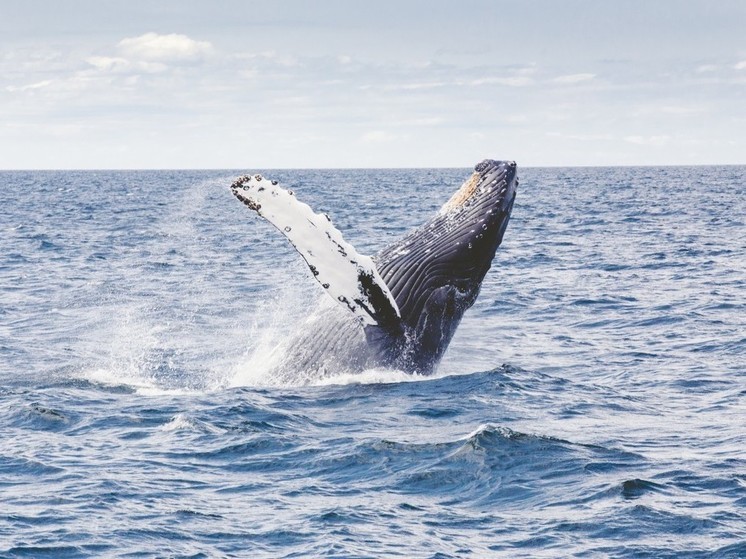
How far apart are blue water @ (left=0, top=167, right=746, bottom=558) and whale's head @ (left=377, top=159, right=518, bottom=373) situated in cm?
63

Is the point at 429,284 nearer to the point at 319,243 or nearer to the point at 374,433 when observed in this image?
the point at 374,433

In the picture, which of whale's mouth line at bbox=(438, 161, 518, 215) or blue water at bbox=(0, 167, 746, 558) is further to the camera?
whale's mouth line at bbox=(438, 161, 518, 215)

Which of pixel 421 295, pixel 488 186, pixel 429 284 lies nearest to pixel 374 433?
pixel 421 295

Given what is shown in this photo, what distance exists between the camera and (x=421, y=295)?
35.8 feet

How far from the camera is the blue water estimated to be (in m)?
7.76

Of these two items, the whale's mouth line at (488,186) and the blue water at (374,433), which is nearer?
the blue water at (374,433)

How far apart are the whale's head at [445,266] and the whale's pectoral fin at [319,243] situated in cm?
96

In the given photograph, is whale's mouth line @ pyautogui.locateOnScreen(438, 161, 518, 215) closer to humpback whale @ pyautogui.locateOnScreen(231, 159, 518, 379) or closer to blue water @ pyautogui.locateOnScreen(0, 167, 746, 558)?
humpback whale @ pyautogui.locateOnScreen(231, 159, 518, 379)

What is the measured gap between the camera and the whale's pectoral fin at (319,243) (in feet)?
30.2

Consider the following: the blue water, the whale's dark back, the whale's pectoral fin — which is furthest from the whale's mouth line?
the blue water

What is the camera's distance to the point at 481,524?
7930 millimetres

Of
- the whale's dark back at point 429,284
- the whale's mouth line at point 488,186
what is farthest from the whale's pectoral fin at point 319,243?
the whale's mouth line at point 488,186

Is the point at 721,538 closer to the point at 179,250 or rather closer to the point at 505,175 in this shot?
the point at 505,175

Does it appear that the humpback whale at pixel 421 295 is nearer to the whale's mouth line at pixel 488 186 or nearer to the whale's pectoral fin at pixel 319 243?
the whale's mouth line at pixel 488 186
